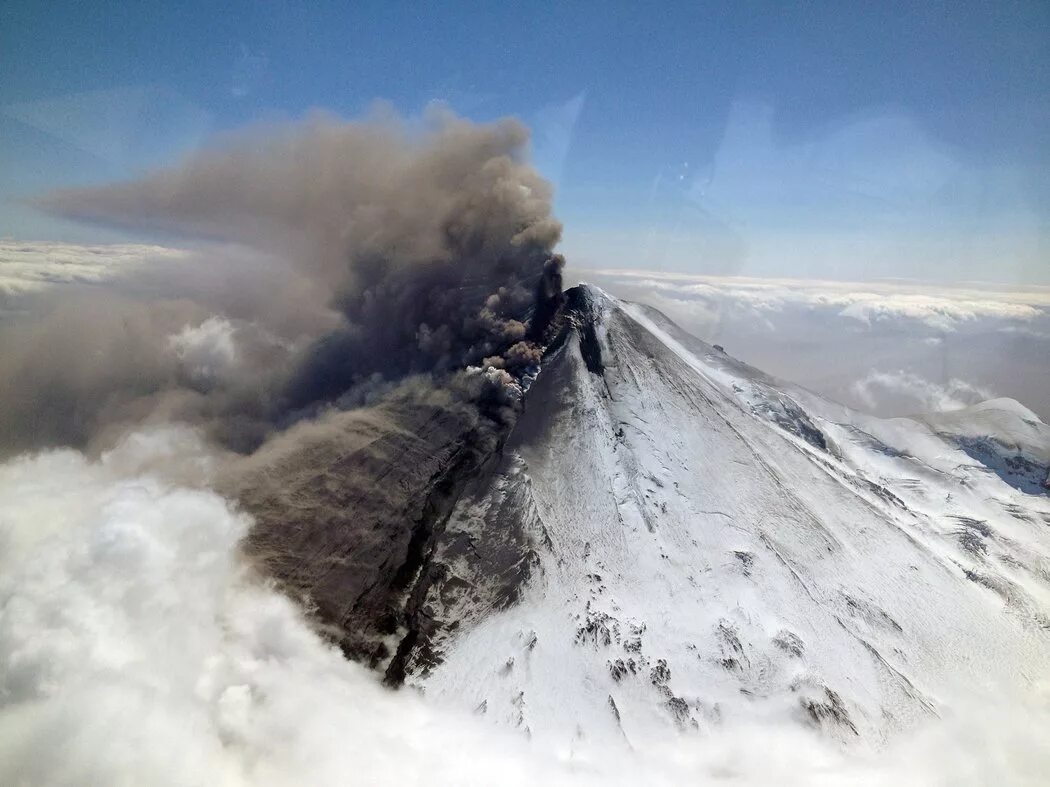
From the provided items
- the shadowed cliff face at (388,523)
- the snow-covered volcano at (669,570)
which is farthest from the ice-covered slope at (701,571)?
the shadowed cliff face at (388,523)

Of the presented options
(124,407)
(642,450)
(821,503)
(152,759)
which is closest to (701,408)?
(642,450)

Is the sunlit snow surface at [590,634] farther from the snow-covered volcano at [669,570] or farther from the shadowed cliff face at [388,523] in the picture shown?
the shadowed cliff face at [388,523]

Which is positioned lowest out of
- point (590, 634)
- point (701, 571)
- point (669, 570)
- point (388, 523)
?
point (590, 634)

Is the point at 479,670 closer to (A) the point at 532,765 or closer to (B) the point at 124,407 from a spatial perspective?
(A) the point at 532,765

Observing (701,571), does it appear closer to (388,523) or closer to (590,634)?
(590,634)

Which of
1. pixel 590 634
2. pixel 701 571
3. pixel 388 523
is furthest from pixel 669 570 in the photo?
pixel 388 523
